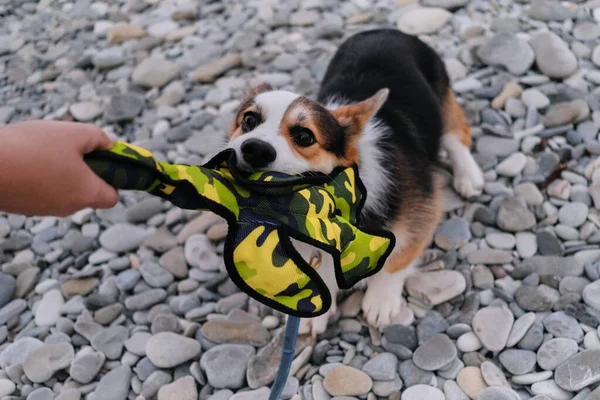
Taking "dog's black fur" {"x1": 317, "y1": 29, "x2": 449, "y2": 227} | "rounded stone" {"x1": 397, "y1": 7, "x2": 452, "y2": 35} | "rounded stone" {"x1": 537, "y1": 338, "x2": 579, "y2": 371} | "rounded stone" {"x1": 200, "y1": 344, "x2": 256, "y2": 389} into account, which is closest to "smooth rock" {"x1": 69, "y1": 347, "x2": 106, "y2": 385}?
"rounded stone" {"x1": 200, "y1": 344, "x2": 256, "y2": 389}

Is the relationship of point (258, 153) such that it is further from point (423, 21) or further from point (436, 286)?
point (423, 21)

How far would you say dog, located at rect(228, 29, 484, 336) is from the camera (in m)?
1.81

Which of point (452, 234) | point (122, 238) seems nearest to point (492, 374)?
point (452, 234)

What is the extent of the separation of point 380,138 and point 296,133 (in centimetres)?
51

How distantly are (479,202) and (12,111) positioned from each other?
3087mm

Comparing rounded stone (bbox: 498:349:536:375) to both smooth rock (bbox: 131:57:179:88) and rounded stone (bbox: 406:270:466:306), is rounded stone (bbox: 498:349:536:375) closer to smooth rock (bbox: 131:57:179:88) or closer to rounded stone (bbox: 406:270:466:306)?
rounded stone (bbox: 406:270:466:306)

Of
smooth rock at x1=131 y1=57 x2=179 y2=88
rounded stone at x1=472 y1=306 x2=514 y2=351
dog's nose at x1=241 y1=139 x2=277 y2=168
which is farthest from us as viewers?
smooth rock at x1=131 y1=57 x2=179 y2=88

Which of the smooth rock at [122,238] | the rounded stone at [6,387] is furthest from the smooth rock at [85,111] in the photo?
the rounded stone at [6,387]

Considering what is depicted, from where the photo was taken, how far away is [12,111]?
380 cm

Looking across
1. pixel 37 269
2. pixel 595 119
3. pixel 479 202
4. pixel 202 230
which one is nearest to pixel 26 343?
pixel 37 269

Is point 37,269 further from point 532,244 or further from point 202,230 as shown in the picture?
point 532,244

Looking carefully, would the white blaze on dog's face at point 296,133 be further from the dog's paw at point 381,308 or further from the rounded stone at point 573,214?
the rounded stone at point 573,214

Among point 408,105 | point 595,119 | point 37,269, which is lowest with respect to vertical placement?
point 37,269

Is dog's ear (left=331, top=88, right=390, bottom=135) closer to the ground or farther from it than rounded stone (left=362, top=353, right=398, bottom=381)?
farther from it
